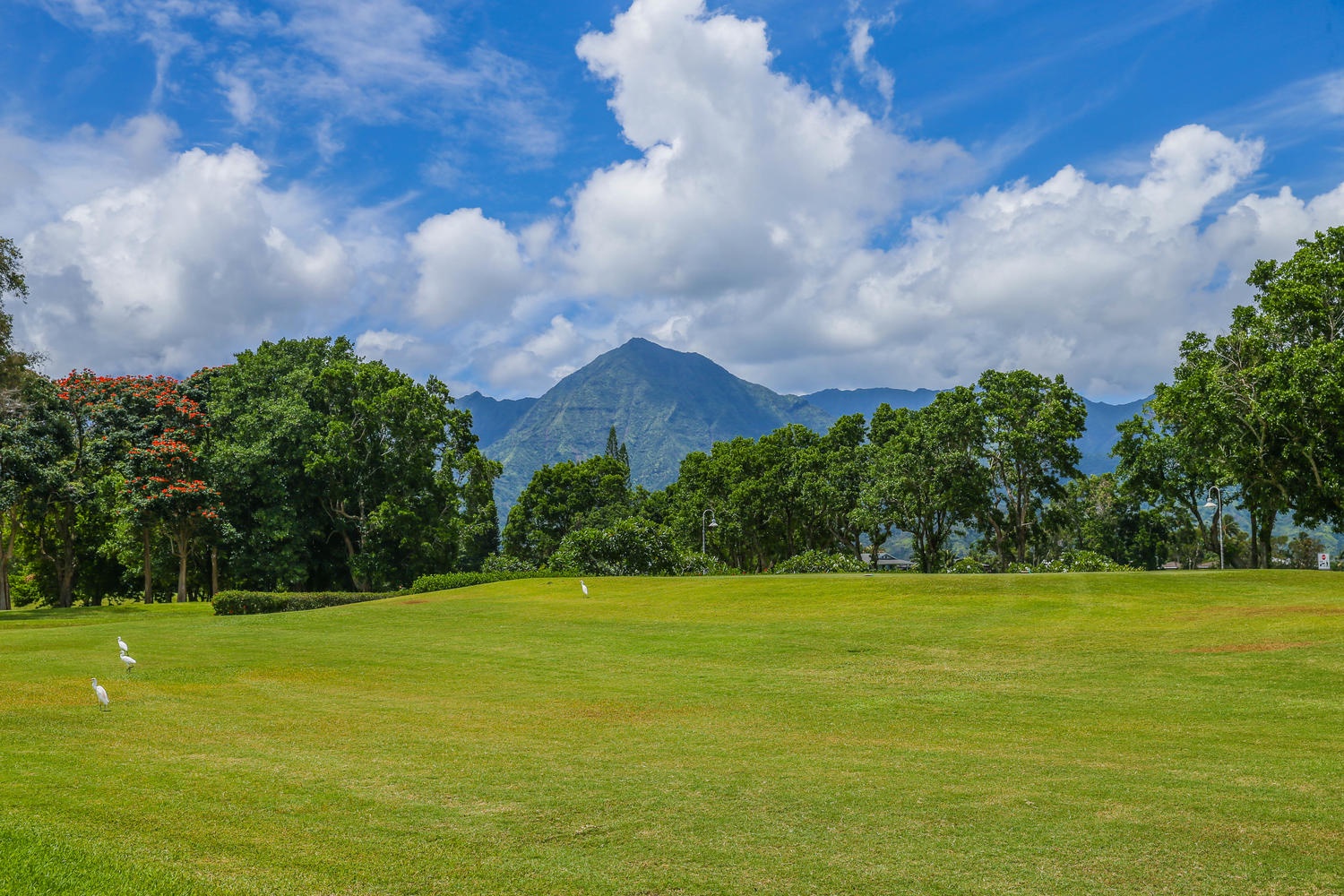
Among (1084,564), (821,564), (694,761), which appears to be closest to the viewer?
(694,761)

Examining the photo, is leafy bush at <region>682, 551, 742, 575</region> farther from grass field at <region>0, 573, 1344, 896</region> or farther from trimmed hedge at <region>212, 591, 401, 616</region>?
grass field at <region>0, 573, 1344, 896</region>

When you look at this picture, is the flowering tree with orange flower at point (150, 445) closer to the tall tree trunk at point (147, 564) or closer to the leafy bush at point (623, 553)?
the tall tree trunk at point (147, 564)

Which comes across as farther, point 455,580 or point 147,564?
point 147,564

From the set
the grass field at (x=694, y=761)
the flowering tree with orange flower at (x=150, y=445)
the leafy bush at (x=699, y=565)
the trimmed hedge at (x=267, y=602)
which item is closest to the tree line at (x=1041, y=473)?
the leafy bush at (x=699, y=565)

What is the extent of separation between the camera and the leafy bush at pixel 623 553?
5128 cm

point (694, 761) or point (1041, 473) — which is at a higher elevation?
point (1041, 473)

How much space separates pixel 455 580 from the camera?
152 ft

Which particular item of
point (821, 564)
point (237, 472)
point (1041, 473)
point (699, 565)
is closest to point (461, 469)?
point (237, 472)

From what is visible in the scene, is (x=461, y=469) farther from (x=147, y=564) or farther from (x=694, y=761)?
(x=694, y=761)

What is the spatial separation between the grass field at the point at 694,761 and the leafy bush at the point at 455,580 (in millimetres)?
19613

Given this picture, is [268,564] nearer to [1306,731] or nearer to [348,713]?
[348,713]

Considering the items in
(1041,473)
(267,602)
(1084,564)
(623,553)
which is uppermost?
(1041,473)

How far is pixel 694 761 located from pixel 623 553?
40.0 metres

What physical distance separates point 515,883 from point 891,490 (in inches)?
2151
